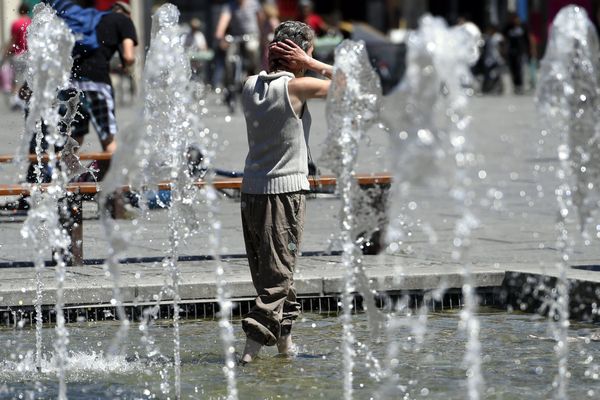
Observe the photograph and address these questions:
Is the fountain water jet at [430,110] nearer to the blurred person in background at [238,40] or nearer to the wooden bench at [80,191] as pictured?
the wooden bench at [80,191]

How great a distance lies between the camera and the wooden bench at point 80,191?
8055mm

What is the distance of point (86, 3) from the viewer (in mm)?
10477

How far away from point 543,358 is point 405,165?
1.92m

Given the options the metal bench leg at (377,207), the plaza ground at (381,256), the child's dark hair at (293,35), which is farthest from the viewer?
the metal bench leg at (377,207)

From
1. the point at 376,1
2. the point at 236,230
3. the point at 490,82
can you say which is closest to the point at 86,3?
the point at 236,230

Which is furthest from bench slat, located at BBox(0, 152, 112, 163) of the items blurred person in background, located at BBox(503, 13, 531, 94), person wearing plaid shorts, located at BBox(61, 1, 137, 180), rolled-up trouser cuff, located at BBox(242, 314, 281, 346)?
blurred person in background, located at BBox(503, 13, 531, 94)

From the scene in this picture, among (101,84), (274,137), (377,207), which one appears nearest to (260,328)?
(274,137)

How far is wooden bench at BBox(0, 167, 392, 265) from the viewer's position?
26.4 ft

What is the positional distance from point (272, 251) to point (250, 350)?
45 centimetres

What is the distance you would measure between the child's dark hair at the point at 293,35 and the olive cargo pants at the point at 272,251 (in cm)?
56

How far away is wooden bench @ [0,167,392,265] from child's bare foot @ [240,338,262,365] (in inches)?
73.0

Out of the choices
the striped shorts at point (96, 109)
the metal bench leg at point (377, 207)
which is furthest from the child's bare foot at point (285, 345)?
the striped shorts at point (96, 109)

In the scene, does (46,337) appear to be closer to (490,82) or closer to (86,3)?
(86,3)

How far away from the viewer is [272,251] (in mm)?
6125
